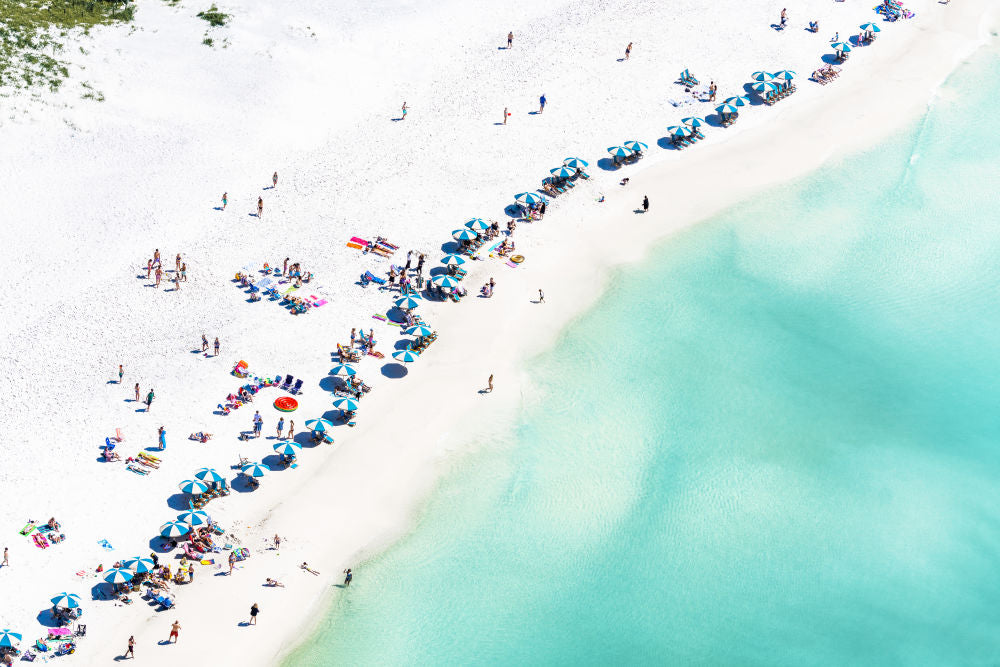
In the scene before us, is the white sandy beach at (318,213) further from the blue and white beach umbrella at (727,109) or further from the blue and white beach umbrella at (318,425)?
the blue and white beach umbrella at (318,425)

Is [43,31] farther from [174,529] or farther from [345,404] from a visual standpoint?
[174,529]

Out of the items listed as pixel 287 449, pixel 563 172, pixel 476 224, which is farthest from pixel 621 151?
pixel 287 449

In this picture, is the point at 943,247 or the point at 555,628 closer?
the point at 555,628

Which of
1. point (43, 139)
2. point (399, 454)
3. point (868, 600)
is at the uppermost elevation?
point (43, 139)

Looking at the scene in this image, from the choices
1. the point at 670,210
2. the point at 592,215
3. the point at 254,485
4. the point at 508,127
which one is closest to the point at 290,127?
the point at 508,127

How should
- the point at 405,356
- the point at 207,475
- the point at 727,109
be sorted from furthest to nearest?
the point at 727,109
the point at 405,356
the point at 207,475

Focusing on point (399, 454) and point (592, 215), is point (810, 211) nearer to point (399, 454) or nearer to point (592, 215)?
point (592, 215)
